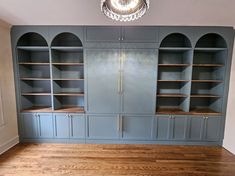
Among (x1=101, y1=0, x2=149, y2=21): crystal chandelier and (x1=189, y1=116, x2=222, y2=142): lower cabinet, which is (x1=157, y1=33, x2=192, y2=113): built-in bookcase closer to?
(x1=189, y1=116, x2=222, y2=142): lower cabinet

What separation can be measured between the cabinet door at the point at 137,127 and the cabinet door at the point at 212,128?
1098 millimetres

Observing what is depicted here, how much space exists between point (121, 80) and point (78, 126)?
1.26m

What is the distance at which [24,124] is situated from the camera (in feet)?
9.55

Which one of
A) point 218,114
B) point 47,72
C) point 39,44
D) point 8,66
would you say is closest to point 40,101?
point 47,72

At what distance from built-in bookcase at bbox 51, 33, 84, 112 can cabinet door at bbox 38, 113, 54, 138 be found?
0.23 metres

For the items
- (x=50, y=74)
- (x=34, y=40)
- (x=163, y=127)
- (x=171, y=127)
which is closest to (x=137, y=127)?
(x=163, y=127)

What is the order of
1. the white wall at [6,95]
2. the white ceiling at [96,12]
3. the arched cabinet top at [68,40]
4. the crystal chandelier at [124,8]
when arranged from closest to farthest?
the crystal chandelier at [124,8] → the white ceiling at [96,12] → the white wall at [6,95] → the arched cabinet top at [68,40]

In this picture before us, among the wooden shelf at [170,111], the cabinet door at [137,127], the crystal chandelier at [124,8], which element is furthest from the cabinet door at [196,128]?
the crystal chandelier at [124,8]

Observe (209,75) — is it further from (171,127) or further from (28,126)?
(28,126)

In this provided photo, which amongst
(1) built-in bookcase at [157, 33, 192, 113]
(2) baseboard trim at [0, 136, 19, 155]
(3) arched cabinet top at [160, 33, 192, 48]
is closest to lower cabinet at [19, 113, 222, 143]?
(2) baseboard trim at [0, 136, 19, 155]

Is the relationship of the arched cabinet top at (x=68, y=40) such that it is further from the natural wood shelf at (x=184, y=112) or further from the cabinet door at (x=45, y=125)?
the natural wood shelf at (x=184, y=112)

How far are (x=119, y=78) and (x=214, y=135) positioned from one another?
2.18 meters

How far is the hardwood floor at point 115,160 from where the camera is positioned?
214 centimetres

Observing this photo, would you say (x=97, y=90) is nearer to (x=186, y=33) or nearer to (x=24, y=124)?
(x=24, y=124)
